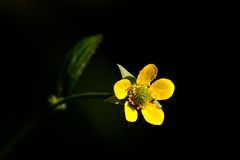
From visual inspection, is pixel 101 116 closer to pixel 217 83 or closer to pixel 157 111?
pixel 217 83

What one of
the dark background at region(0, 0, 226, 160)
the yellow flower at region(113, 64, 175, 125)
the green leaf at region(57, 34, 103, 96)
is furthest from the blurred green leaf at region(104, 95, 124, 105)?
the dark background at region(0, 0, 226, 160)

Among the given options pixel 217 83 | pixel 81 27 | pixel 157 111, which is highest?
pixel 81 27

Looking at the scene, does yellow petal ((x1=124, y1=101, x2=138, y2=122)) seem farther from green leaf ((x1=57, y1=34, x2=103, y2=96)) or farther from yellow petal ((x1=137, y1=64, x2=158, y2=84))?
green leaf ((x1=57, y1=34, x2=103, y2=96))

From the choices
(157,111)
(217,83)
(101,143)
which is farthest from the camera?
(217,83)

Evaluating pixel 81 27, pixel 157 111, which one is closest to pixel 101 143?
pixel 81 27

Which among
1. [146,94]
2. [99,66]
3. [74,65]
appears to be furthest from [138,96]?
[99,66]

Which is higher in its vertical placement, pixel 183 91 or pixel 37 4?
pixel 37 4
